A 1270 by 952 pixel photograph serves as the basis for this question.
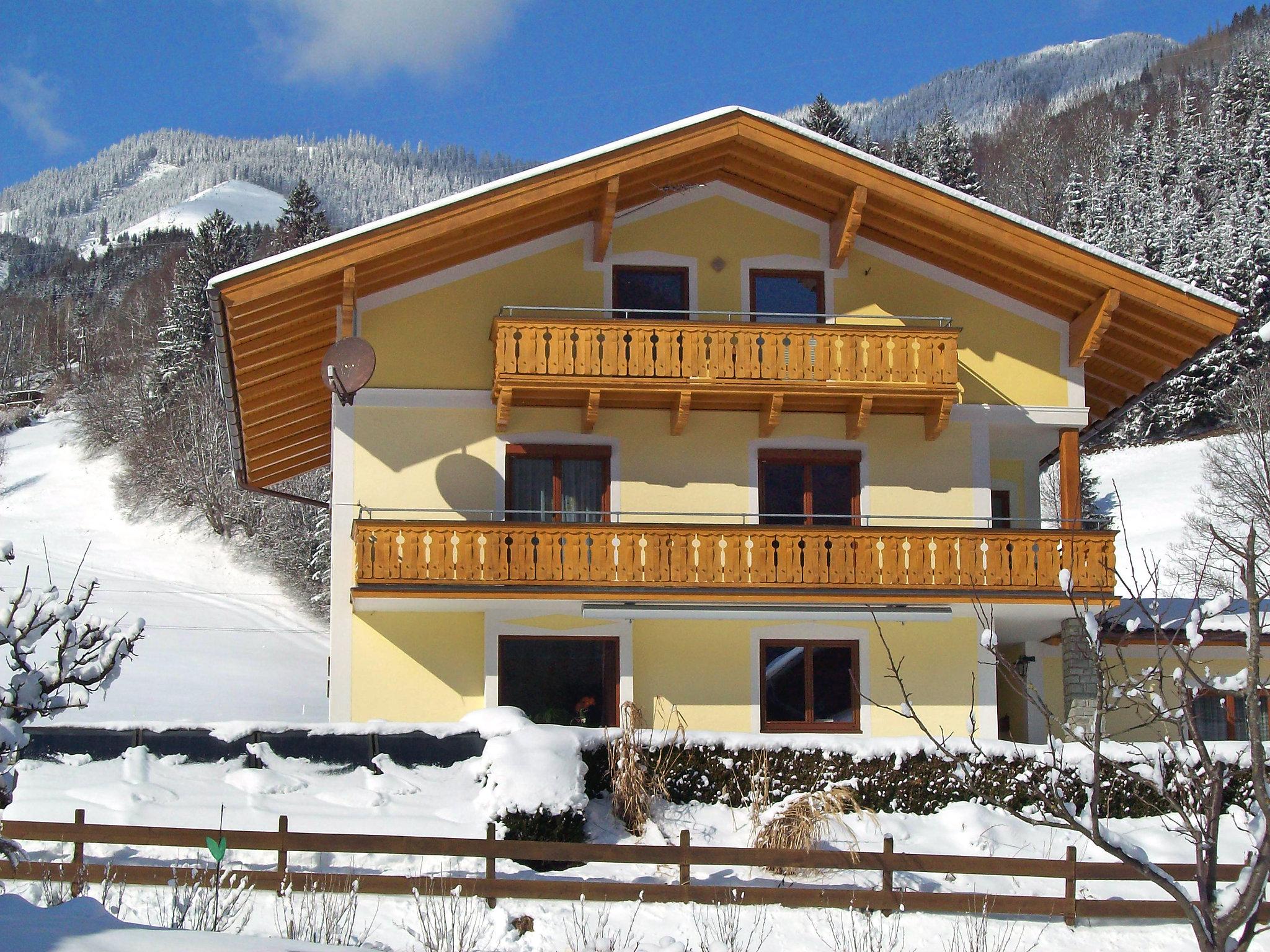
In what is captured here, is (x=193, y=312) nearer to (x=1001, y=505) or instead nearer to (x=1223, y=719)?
(x=1001, y=505)

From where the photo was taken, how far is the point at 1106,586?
2000cm

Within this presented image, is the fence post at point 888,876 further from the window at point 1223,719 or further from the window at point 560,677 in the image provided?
the window at point 1223,719

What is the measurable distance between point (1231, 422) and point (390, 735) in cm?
4233

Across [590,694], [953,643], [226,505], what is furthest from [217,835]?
[226,505]

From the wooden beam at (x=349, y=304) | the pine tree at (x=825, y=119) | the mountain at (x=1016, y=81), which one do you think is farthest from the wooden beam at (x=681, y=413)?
the mountain at (x=1016, y=81)

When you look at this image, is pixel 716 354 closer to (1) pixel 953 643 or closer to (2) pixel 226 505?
(1) pixel 953 643

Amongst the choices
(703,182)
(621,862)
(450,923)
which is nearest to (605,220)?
(703,182)

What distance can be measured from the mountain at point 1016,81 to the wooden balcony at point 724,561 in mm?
148912

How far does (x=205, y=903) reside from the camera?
10648 mm

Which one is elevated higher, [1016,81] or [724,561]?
[1016,81]

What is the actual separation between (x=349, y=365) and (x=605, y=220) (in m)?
4.73

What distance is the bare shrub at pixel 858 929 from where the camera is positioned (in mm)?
12594

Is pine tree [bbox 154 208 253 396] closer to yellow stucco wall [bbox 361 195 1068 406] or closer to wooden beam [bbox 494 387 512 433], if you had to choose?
yellow stucco wall [bbox 361 195 1068 406]

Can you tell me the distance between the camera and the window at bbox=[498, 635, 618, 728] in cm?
2031
